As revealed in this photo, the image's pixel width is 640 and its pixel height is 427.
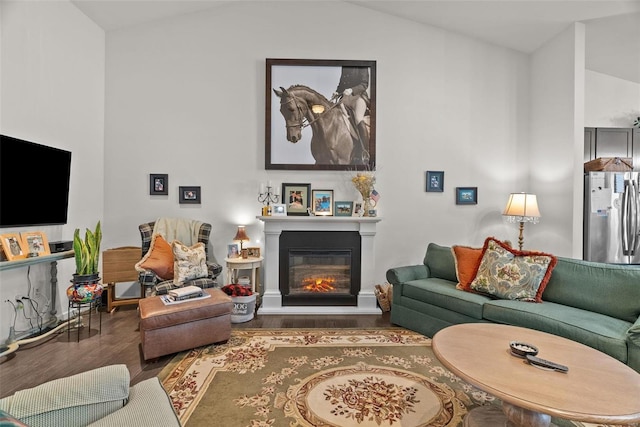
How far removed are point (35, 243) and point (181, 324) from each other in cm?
177

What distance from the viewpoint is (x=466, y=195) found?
14.9 feet

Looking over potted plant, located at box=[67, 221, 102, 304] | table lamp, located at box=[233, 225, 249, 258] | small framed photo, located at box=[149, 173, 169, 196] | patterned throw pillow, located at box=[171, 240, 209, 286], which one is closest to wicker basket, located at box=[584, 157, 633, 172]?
table lamp, located at box=[233, 225, 249, 258]

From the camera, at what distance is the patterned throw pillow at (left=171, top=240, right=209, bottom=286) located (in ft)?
11.5

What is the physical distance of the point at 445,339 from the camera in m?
1.99

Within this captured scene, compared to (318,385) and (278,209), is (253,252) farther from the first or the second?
(318,385)

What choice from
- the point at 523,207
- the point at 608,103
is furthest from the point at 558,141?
the point at 608,103

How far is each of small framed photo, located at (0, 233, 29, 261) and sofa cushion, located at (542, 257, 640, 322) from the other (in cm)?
489

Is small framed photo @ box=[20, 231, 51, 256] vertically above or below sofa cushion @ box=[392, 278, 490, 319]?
above

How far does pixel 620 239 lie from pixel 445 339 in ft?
11.3

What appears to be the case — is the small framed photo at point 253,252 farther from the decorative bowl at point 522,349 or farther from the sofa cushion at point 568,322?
the decorative bowl at point 522,349

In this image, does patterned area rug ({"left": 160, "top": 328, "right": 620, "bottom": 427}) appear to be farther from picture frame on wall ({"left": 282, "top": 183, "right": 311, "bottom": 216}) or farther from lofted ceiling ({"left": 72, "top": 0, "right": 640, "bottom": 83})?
lofted ceiling ({"left": 72, "top": 0, "right": 640, "bottom": 83})

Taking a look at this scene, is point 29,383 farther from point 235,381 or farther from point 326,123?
point 326,123

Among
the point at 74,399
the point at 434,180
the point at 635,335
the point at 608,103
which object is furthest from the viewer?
the point at 608,103

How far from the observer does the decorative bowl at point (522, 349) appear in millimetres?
1751
